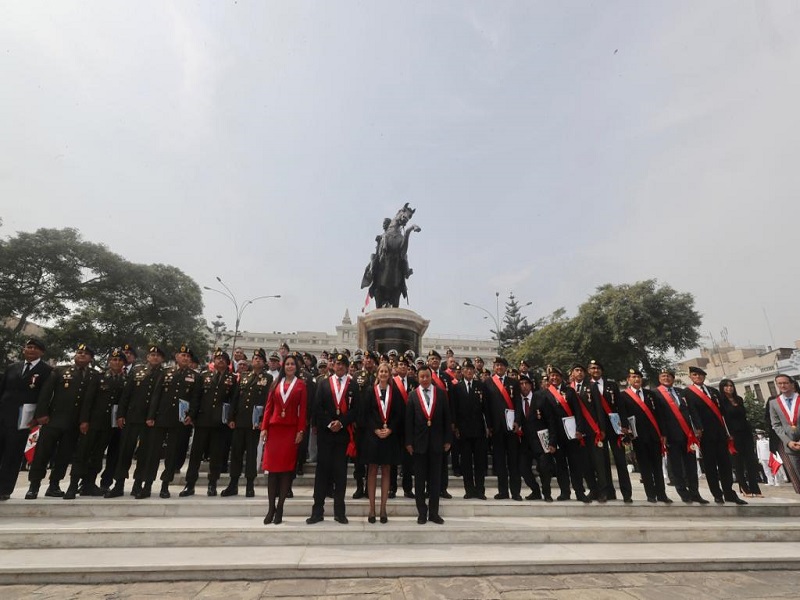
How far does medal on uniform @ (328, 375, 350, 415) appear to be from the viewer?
5.60 meters

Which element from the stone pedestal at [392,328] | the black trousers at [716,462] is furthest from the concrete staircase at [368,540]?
the stone pedestal at [392,328]

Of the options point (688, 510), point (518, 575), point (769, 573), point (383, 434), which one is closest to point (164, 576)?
point (383, 434)

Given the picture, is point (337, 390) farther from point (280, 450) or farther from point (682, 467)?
point (682, 467)

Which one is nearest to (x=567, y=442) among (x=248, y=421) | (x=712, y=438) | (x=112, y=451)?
(x=712, y=438)

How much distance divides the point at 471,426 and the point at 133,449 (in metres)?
5.22

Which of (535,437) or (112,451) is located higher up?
(535,437)

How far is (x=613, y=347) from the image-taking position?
33.4 meters

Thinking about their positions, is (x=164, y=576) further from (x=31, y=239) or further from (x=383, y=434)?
(x=31, y=239)

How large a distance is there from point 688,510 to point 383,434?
15.0 feet

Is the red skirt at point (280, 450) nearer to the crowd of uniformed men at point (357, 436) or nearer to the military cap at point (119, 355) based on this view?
the crowd of uniformed men at point (357, 436)

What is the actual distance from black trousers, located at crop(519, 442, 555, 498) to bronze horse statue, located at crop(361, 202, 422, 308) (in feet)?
34.4

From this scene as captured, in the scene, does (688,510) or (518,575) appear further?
(688,510)

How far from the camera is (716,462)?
271 inches

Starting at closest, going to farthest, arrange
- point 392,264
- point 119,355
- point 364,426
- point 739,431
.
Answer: point 364,426 < point 119,355 < point 739,431 < point 392,264
